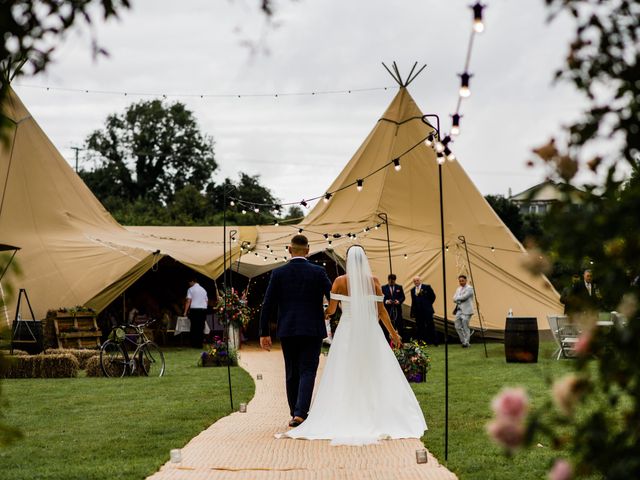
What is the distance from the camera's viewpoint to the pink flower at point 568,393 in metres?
2.55

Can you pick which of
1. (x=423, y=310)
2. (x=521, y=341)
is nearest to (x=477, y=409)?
(x=521, y=341)

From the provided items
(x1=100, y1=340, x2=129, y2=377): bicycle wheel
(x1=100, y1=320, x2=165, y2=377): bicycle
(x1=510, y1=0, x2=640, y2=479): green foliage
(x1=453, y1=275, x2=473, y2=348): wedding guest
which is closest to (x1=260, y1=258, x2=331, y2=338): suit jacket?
(x1=510, y1=0, x2=640, y2=479): green foliage

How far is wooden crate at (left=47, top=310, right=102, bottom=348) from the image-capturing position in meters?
20.9

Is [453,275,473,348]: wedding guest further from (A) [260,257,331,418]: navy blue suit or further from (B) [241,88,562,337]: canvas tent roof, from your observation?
(A) [260,257,331,418]: navy blue suit

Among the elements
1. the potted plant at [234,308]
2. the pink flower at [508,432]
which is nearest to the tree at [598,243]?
the pink flower at [508,432]

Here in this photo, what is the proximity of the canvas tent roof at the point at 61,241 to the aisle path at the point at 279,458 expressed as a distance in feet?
46.8

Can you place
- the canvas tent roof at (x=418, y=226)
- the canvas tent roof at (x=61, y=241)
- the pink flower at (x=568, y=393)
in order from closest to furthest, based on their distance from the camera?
the pink flower at (x=568, y=393) → the canvas tent roof at (x=61, y=241) → the canvas tent roof at (x=418, y=226)

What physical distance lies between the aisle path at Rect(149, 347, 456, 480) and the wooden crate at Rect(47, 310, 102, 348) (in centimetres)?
1196

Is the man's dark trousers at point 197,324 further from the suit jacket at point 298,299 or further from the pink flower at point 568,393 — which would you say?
the pink flower at point 568,393

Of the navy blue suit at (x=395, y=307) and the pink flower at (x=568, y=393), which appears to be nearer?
the pink flower at (x=568, y=393)

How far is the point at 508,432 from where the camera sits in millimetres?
2432

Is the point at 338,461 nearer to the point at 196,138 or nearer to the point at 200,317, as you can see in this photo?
the point at 200,317

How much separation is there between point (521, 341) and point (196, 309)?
9167 mm

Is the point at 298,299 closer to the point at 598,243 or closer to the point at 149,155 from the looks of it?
the point at 598,243
